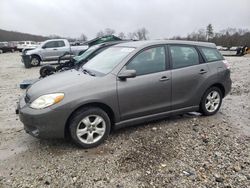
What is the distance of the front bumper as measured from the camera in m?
3.54

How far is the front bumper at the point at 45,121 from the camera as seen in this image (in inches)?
139

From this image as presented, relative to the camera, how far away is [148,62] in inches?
172

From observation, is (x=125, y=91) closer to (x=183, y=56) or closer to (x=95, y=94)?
(x=95, y=94)

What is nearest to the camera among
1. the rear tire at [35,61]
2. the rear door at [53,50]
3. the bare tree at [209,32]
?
the rear tire at [35,61]

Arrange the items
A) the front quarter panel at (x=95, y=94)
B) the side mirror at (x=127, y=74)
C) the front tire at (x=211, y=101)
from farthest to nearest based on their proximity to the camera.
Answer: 1. the front tire at (x=211, y=101)
2. the side mirror at (x=127, y=74)
3. the front quarter panel at (x=95, y=94)

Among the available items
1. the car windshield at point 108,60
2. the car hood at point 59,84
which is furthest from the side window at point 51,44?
the car hood at point 59,84

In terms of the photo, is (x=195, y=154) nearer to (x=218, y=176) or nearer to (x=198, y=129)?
(x=218, y=176)

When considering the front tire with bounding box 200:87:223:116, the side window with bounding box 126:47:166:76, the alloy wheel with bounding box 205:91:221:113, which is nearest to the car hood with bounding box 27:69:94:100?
the side window with bounding box 126:47:166:76

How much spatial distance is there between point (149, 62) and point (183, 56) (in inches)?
31.6

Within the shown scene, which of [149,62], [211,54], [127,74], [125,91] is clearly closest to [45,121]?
[125,91]

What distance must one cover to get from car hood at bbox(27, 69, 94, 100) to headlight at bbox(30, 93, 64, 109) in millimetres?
77

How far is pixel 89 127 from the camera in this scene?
152 inches

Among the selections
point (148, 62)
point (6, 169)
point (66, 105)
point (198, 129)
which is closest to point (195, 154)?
point (198, 129)

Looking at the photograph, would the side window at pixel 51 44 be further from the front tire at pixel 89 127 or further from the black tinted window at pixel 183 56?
the front tire at pixel 89 127
